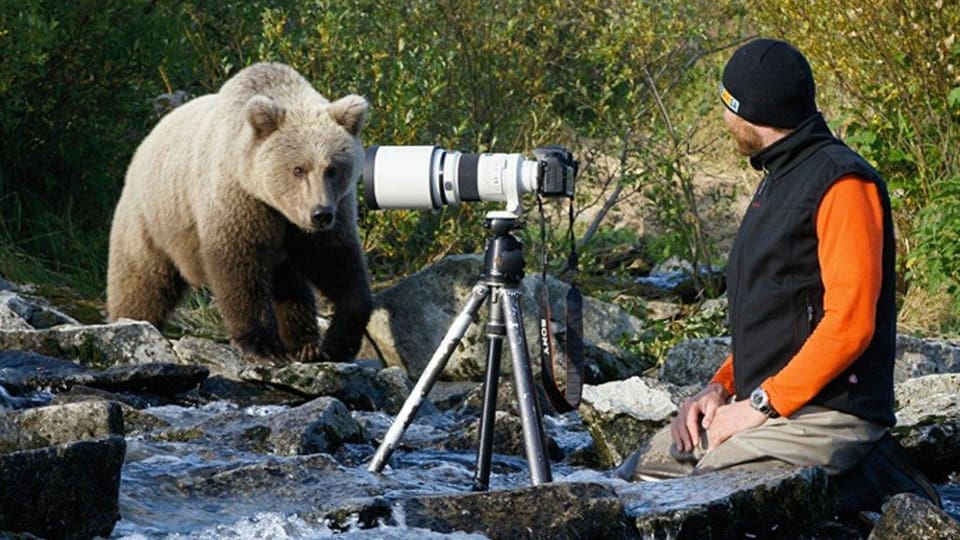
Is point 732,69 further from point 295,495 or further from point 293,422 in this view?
point 293,422

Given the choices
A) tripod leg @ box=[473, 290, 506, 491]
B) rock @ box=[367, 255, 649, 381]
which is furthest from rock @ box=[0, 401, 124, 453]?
rock @ box=[367, 255, 649, 381]

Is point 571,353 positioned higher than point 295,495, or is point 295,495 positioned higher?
point 571,353

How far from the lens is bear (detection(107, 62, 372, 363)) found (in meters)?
7.58

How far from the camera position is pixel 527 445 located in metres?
4.53

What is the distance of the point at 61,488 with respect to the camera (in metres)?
4.07

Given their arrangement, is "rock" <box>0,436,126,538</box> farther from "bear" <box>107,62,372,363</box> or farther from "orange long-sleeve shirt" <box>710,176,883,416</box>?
"bear" <box>107,62,372,363</box>

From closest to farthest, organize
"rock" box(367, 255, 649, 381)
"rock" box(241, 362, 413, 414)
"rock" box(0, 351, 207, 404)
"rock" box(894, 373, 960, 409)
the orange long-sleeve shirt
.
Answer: the orange long-sleeve shirt → "rock" box(894, 373, 960, 409) → "rock" box(0, 351, 207, 404) → "rock" box(241, 362, 413, 414) → "rock" box(367, 255, 649, 381)

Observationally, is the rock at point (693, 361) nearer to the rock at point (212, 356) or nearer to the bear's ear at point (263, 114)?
the rock at point (212, 356)

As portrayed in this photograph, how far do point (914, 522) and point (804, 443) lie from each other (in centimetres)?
34

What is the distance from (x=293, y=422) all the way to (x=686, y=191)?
449cm

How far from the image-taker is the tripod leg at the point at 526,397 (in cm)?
447

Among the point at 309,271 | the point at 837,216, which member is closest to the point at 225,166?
the point at 309,271

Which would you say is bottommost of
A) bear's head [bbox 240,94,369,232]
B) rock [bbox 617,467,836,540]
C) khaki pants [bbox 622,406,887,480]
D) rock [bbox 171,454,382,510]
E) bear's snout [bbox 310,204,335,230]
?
rock [bbox 171,454,382,510]

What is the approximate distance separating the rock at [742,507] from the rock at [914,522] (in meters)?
0.19
